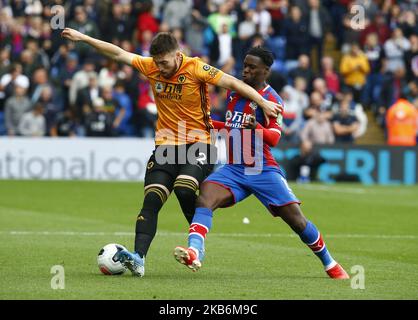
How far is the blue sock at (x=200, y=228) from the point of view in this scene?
32.9 ft

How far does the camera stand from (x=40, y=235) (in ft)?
46.6

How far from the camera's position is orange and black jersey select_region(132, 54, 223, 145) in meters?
10.6

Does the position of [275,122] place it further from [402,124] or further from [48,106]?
[402,124]

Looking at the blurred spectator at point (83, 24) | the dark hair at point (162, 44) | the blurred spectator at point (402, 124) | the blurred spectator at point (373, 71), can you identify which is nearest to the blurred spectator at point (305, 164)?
the blurred spectator at point (402, 124)

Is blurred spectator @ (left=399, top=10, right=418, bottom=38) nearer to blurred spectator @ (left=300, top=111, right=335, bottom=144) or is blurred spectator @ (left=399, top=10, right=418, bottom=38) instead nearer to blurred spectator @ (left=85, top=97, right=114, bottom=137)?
blurred spectator @ (left=300, top=111, right=335, bottom=144)

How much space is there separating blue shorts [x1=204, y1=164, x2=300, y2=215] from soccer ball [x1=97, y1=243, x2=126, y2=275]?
113cm

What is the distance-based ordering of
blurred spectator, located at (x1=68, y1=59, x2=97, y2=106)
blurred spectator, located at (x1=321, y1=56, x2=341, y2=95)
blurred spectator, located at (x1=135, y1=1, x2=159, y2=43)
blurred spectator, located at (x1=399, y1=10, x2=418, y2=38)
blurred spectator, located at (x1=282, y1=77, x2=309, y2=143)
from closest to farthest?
blurred spectator, located at (x1=68, y1=59, x2=97, y2=106), blurred spectator, located at (x1=282, y1=77, x2=309, y2=143), blurred spectator, located at (x1=135, y1=1, x2=159, y2=43), blurred spectator, located at (x1=321, y1=56, x2=341, y2=95), blurred spectator, located at (x1=399, y1=10, x2=418, y2=38)

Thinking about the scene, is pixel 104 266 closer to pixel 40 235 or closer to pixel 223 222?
pixel 40 235

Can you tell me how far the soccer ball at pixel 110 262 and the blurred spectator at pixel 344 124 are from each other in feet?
57.6

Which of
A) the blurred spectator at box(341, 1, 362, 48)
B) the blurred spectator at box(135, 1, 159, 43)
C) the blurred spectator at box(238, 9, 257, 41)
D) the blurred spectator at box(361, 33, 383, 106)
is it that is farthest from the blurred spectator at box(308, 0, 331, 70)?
the blurred spectator at box(135, 1, 159, 43)

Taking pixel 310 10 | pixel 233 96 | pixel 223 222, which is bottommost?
pixel 223 222

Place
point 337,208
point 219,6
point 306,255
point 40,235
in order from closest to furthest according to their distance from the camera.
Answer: point 306,255, point 40,235, point 337,208, point 219,6
